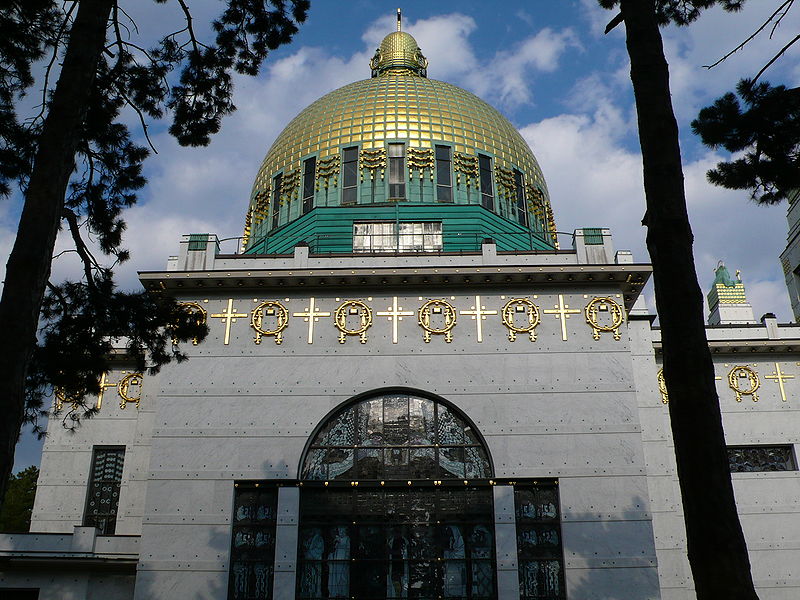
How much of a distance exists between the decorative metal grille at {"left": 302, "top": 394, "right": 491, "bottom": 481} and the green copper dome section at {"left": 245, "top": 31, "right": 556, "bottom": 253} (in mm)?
6221

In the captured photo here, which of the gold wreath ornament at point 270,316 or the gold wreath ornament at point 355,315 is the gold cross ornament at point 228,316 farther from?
the gold wreath ornament at point 355,315

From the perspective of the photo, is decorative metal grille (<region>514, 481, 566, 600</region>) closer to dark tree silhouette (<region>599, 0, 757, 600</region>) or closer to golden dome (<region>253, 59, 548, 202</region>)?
dark tree silhouette (<region>599, 0, 757, 600</region>)

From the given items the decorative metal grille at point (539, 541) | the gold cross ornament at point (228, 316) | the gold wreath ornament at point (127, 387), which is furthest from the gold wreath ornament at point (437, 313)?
the gold wreath ornament at point (127, 387)

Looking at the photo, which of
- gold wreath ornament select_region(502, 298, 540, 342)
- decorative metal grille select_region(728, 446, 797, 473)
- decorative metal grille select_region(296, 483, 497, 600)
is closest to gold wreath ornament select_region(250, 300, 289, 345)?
decorative metal grille select_region(296, 483, 497, 600)

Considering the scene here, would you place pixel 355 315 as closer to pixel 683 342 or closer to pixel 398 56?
pixel 683 342

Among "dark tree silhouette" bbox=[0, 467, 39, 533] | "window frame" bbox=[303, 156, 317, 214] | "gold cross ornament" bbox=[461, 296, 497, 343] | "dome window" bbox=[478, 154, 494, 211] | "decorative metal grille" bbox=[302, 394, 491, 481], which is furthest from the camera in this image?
"dark tree silhouette" bbox=[0, 467, 39, 533]

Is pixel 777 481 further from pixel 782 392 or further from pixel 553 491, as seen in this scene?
pixel 553 491

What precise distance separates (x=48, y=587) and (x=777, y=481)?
61.1 feet

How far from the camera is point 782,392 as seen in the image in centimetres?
2266

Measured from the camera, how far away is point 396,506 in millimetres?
18000

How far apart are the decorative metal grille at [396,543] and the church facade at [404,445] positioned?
0.14 ft

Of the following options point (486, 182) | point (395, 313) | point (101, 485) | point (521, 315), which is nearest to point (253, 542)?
point (395, 313)

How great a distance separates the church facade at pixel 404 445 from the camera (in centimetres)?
1744

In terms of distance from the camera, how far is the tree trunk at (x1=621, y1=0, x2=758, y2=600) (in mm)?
6594
